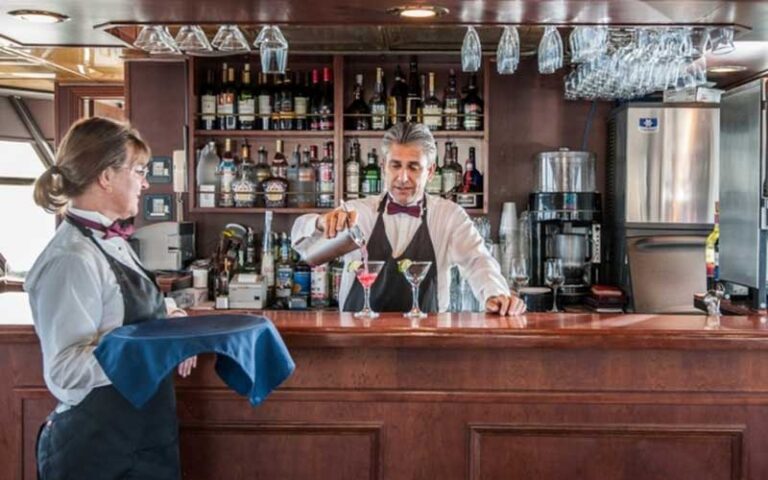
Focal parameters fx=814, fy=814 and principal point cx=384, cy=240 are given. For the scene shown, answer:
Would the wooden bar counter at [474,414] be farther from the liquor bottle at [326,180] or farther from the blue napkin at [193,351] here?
Answer: the liquor bottle at [326,180]

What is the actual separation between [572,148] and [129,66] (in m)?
2.72

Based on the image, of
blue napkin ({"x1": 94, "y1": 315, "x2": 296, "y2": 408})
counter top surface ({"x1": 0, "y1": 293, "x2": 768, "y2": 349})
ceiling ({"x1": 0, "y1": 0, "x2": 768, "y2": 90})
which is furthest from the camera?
ceiling ({"x1": 0, "y1": 0, "x2": 768, "y2": 90})

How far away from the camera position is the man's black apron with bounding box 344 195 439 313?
2.99 m

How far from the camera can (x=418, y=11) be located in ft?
9.09

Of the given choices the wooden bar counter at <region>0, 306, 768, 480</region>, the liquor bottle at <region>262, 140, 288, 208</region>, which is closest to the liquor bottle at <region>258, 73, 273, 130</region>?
the liquor bottle at <region>262, 140, 288, 208</region>

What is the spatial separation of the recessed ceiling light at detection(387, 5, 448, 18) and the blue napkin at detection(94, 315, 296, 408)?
4.17 feet

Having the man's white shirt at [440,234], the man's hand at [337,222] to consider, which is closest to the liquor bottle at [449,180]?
the man's white shirt at [440,234]

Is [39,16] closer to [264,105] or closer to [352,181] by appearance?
[264,105]

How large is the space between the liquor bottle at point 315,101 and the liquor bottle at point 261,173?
1.11 ft

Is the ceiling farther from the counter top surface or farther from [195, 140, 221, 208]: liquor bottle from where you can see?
[195, 140, 221, 208]: liquor bottle

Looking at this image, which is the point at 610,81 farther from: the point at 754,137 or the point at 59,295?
the point at 59,295

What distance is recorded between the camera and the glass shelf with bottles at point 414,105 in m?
4.57

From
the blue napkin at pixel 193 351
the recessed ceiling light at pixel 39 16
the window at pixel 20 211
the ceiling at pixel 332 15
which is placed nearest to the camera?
the blue napkin at pixel 193 351

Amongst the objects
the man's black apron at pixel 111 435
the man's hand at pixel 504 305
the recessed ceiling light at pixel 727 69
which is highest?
the recessed ceiling light at pixel 727 69
